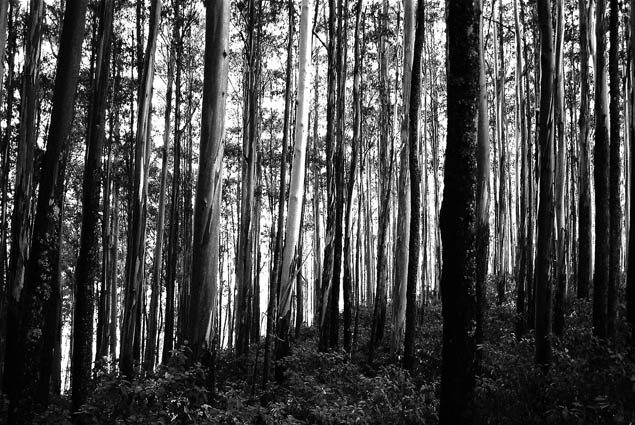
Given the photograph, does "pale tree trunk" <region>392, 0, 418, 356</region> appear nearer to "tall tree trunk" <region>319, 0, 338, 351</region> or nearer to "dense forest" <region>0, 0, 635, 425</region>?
"dense forest" <region>0, 0, 635, 425</region>

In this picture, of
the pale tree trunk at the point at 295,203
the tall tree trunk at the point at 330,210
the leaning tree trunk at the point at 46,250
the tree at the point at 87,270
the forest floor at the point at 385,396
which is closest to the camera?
the forest floor at the point at 385,396

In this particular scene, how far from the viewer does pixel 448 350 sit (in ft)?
11.7

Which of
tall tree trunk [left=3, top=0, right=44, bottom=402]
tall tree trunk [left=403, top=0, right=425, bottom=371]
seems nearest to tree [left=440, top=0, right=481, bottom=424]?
tall tree trunk [left=3, top=0, right=44, bottom=402]

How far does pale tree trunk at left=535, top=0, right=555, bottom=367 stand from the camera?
6.62 m

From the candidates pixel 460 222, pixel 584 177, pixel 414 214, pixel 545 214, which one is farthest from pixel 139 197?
pixel 584 177

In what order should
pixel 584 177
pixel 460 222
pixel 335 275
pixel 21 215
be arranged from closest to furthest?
pixel 460 222 → pixel 21 215 → pixel 335 275 → pixel 584 177

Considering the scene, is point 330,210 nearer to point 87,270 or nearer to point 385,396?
point 385,396

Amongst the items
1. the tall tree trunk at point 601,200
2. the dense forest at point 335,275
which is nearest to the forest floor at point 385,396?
the dense forest at point 335,275

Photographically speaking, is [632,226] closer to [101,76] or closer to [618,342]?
[618,342]

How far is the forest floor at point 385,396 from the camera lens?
477cm

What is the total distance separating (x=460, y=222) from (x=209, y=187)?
9.48 ft

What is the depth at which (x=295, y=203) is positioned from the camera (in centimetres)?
794

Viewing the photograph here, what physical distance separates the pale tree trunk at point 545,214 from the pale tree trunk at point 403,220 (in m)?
2.69

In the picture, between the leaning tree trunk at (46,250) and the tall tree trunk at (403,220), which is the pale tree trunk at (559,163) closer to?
the tall tree trunk at (403,220)
